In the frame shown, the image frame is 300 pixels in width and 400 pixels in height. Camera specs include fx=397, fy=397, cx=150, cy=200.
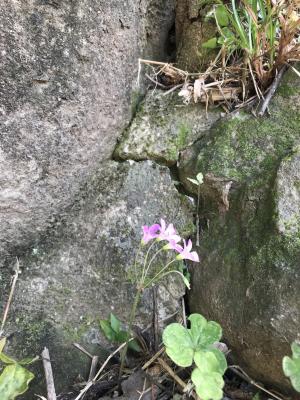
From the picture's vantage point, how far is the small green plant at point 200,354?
947 millimetres

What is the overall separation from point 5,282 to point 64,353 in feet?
0.98

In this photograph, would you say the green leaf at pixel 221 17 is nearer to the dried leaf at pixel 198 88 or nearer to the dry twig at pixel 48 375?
the dried leaf at pixel 198 88

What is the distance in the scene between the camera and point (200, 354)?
3.27ft

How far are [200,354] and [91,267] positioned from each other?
0.50 metres

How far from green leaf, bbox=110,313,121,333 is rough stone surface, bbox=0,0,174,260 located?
382 mm

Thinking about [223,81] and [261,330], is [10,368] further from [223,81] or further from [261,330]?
[223,81]

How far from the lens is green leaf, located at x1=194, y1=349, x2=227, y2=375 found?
0.98m

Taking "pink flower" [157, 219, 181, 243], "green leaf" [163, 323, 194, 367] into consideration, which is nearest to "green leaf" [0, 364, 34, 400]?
"green leaf" [163, 323, 194, 367]

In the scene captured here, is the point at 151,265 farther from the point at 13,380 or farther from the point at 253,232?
the point at 13,380

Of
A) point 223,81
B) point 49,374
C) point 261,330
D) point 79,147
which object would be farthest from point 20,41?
point 261,330

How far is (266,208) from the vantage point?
1238 millimetres

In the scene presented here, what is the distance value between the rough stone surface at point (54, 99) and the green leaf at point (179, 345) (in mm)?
600

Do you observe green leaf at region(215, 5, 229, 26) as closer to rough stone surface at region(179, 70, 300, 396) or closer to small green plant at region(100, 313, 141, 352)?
rough stone surface at region(179, 70, 300, 396)

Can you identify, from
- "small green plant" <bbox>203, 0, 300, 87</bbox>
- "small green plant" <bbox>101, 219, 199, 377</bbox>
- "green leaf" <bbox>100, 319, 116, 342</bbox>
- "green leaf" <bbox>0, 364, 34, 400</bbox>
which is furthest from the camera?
"small green plant" <bbox>203, 0, 300, 87</bbox>
